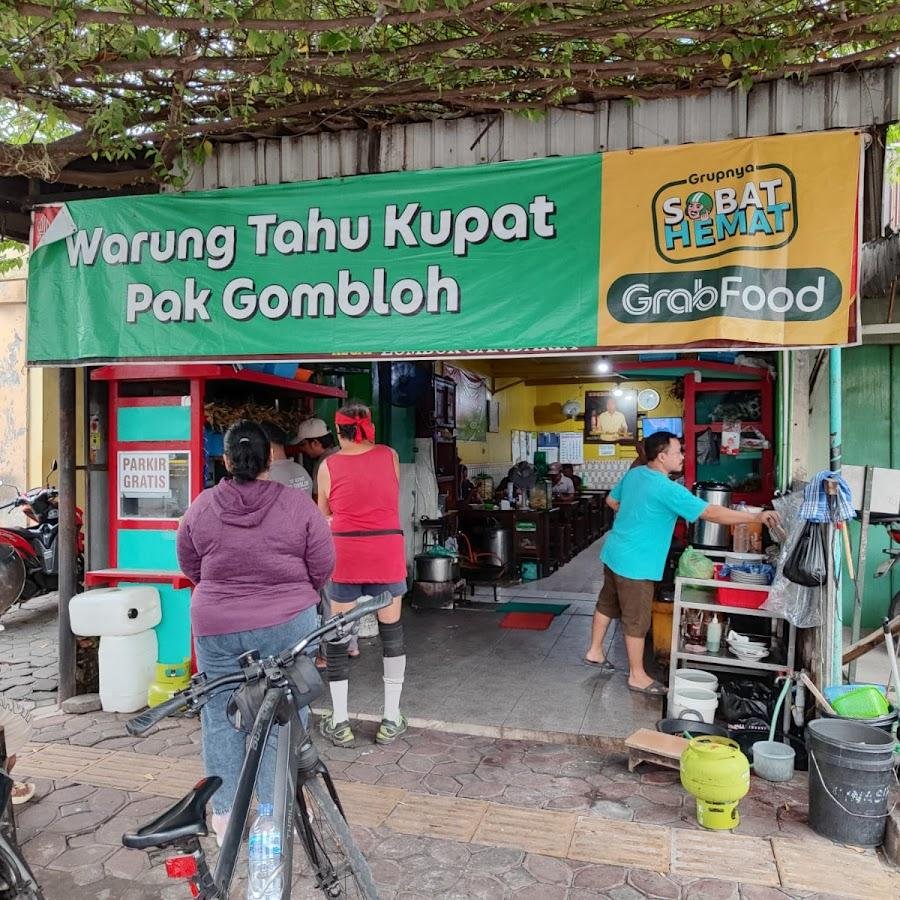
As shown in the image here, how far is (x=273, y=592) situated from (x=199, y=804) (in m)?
1.02

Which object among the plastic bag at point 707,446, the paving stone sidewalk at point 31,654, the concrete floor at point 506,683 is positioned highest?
the plastic bag at point 707,446

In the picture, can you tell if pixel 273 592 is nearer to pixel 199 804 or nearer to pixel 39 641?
pixel 199 804

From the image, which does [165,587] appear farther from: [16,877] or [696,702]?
[696,702]

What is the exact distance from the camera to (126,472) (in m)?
5.65

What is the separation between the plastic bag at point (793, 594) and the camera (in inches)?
170

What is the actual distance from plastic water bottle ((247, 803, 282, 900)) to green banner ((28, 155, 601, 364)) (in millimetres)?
2829

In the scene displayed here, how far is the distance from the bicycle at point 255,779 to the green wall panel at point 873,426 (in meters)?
6.27

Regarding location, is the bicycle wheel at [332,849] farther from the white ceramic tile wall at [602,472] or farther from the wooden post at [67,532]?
the white ceramic tile wall at [602,472]

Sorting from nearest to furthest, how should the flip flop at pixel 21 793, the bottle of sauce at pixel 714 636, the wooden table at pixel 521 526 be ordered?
the flip flop at pixel 21 793, the bottle of sauce at pixel 714 636, the wooden table at pixel 521 526

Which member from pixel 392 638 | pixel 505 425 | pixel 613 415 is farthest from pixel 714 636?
pixel 613 415

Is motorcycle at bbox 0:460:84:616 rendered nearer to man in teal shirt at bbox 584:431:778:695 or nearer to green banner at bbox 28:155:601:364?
green banner at bbox 28:155:601:364

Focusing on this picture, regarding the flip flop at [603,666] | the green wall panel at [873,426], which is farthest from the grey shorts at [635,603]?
the green wall panel at [873,426]

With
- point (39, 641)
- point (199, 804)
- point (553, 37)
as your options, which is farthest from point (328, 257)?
point (39, 641)

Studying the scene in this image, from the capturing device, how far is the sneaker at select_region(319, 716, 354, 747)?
4652mm
